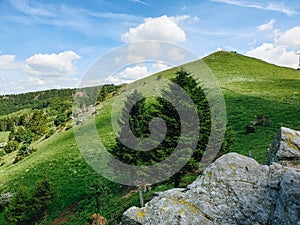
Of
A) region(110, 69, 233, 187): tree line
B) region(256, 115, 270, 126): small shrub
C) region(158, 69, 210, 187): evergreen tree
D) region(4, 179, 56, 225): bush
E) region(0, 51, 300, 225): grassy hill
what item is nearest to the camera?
region(158, 69, 210, 187): evergreen tree

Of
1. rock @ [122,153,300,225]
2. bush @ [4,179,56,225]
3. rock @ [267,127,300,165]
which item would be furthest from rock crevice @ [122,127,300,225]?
bush @ [4,179,56,225]

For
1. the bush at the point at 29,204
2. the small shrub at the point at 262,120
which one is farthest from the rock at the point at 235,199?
the small shrub at the point at 262,120

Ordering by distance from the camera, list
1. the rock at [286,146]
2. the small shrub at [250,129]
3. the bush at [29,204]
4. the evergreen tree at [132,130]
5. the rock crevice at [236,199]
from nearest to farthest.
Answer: the rock crevice at [236,199], the rock at [286,146], the evergreen tree at [132,130], the bush at [29,204], the small shrub at [250,129]

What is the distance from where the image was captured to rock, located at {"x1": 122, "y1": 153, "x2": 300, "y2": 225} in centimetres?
669

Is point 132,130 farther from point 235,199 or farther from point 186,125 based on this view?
point 235,199

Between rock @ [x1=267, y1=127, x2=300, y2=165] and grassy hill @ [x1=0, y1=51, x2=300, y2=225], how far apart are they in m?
12.4

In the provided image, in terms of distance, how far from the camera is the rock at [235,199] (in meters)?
6.69

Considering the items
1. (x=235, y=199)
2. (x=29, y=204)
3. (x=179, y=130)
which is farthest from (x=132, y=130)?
(x=235, y=199)

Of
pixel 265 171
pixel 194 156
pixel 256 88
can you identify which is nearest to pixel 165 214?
pixel 265 171

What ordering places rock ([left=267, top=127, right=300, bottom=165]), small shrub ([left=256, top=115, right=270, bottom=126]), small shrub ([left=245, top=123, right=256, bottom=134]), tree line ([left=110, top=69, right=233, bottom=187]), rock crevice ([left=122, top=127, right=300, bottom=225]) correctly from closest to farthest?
rock crevice ([left=122, top=127, right=300, bottom=225])
rock ([left=267, top=127, right=300, bottom=165])
tree line ([left=110, top=69, right=233, bottom=187])
small shrub ([left=245, top=123, right=256, bottom=134])
small shrub ([left=256, top=115, right=270, bottom=126])

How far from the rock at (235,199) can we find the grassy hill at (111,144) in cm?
1703

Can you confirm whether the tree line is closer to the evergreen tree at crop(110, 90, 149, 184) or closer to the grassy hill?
the evergreen tree at crop(110, 90, 149, 184)

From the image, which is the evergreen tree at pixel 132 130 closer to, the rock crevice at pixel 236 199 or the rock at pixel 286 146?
the rock at pixel 286 146

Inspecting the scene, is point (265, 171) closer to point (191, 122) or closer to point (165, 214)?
point (165, 214)
